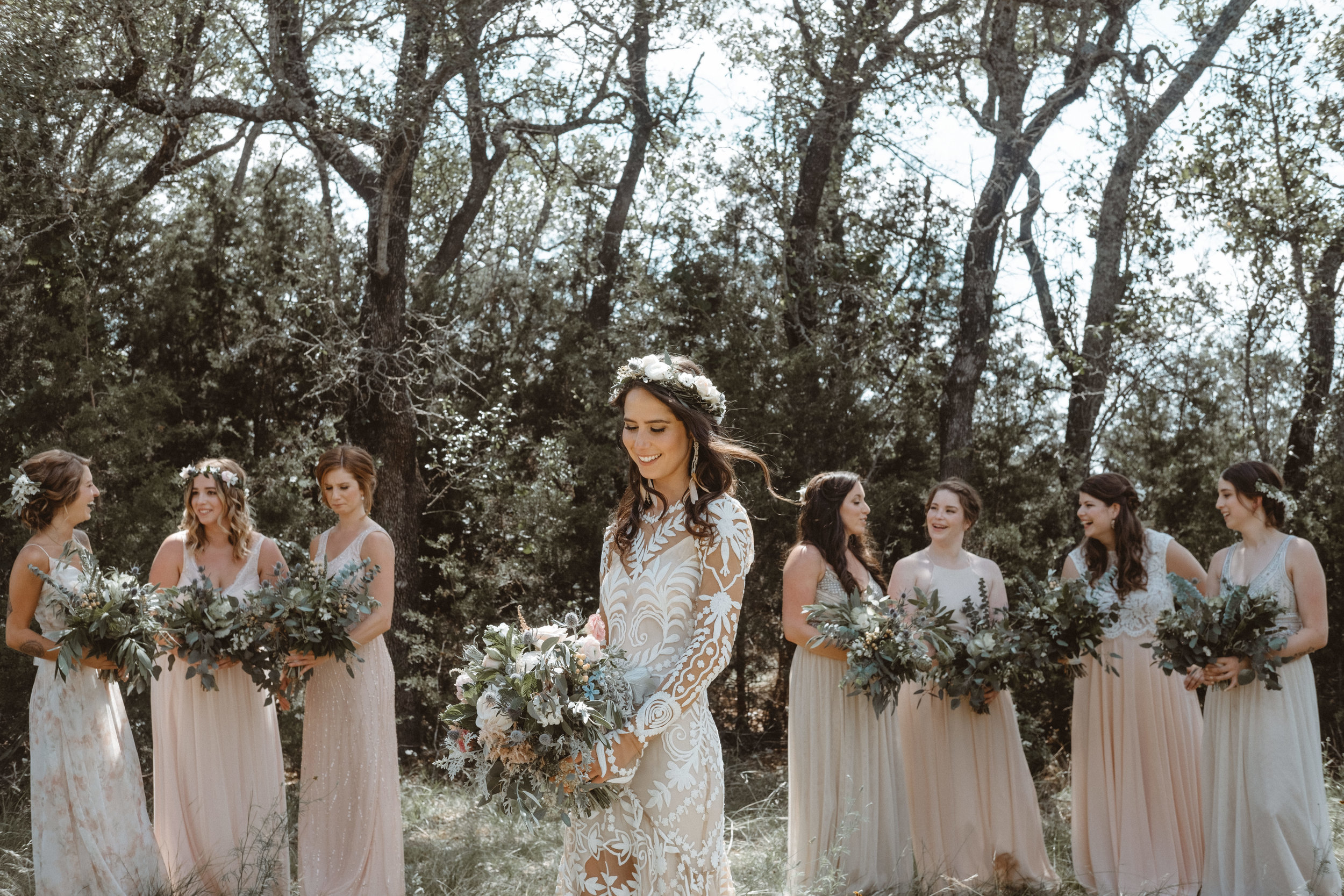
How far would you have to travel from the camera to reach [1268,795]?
17.2 ft

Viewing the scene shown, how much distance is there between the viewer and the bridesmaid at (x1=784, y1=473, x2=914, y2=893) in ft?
17.8

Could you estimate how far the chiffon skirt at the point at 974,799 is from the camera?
224 inches

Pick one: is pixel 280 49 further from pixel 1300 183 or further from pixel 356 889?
pixel 1300 183

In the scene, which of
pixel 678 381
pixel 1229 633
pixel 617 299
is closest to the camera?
pixel 678 381

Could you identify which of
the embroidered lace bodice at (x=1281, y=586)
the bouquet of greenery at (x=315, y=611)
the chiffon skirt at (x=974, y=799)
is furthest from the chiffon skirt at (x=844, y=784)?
the bouquet of greenery at (x=315, y=611)

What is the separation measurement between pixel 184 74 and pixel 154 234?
1.63 metres

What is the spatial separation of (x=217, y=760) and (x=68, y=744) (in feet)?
2.34

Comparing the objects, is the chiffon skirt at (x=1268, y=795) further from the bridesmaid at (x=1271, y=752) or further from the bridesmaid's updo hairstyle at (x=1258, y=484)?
the bridesmaid's updo hairstyle at (x=1258, y=484)

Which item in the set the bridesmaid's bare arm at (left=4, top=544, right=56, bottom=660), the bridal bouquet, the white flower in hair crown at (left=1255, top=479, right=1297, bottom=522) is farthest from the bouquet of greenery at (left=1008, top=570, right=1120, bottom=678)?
the bridesmaid's bare arm at (left=4, top=544, right=56, bottom=660)

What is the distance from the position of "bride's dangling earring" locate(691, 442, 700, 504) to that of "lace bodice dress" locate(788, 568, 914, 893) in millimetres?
2604

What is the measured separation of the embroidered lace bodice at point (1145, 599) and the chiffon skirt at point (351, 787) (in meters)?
3.94

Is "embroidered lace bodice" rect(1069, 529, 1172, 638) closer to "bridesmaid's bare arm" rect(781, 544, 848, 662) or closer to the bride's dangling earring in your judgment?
"bridesmaid's bare arm" rect(781, 544, 848, 662)

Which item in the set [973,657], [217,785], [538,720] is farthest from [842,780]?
[538,720]

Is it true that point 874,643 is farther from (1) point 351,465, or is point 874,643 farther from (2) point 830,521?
(1) point 351,465
